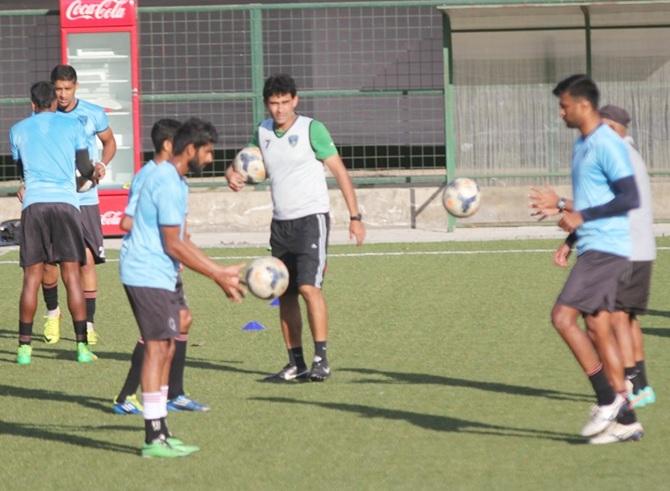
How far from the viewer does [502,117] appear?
21.8 m

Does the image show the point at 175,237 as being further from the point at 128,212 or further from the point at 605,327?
the point at 605,327

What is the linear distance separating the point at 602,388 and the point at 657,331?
4.36 metres

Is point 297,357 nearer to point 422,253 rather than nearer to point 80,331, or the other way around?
point 80,331

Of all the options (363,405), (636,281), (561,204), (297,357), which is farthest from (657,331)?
(561,204)

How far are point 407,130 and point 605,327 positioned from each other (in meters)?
14.4

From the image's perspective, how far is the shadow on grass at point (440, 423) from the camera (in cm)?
884

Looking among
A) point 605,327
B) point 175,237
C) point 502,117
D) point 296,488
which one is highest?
point 502,117

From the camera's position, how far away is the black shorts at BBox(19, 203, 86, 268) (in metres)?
11.9

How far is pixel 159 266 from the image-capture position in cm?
841

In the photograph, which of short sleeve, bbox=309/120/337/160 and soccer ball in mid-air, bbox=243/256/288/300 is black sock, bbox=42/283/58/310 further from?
soccer ball in mid-air, bbox=243/256/288/300

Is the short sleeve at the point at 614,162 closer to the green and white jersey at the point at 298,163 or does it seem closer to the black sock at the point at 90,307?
the green and white jersey at the point at 298,163

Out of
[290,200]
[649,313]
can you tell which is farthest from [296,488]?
[649,313]

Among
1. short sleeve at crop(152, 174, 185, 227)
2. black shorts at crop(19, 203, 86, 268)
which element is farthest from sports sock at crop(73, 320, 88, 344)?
short sleeve at crop(152, 174, 185, 227)

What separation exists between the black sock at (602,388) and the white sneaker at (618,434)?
12 cm
